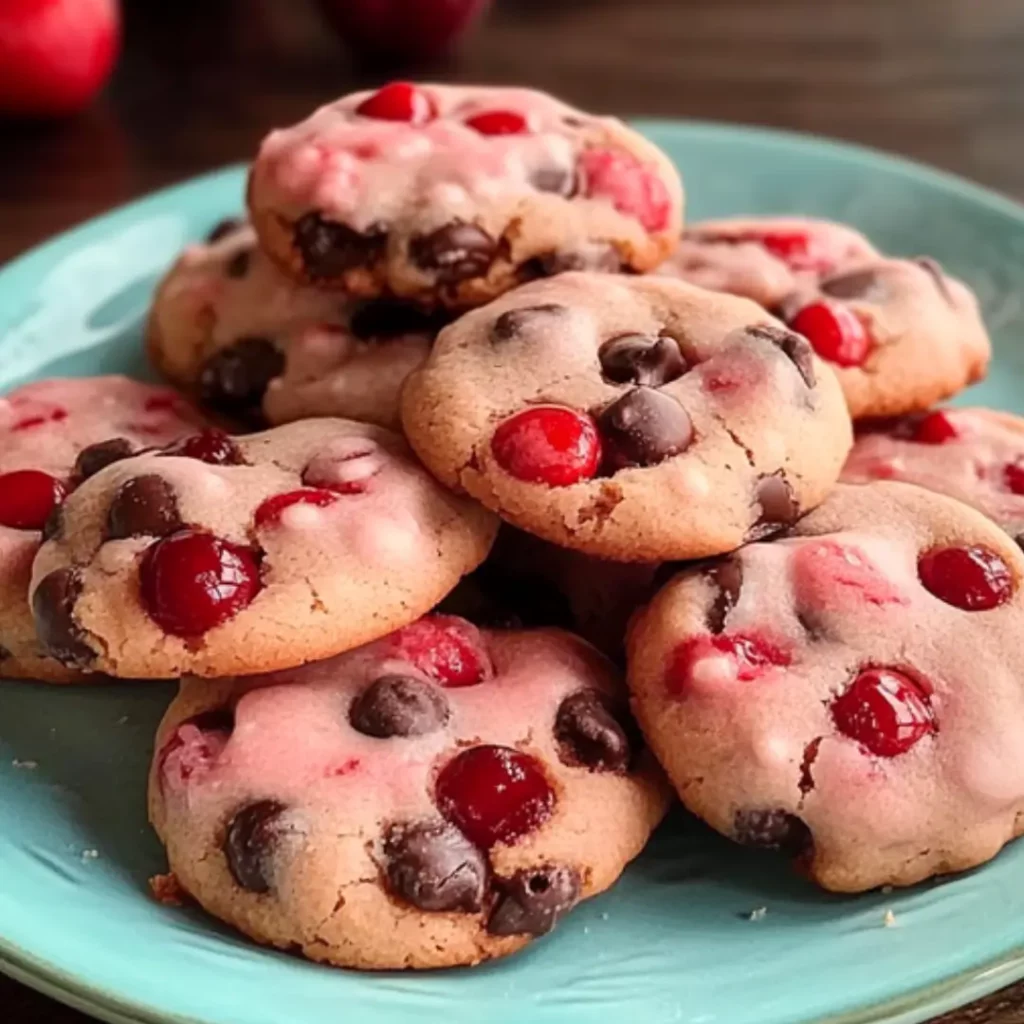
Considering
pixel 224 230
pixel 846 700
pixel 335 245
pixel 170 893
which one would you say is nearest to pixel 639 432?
pixel 846 700

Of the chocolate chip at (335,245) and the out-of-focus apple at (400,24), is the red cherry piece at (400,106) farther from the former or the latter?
the out-of-focus apple at (400,24)

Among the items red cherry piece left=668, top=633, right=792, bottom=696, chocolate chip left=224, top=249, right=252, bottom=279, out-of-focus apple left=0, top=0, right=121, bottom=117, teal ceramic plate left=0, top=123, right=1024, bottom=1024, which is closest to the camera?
teal ceramic plate left=0, top=123, right=1024, bottom=1024

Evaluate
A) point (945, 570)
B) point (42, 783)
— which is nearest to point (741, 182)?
point (945, 570)

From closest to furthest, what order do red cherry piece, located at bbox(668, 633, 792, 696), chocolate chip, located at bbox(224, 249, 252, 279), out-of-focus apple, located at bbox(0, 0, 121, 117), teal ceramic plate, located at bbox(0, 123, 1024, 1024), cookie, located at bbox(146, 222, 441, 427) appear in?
1. teal ceramic plate, located at bbox(0, 123, 1024, 1024)
2. red cherry piece, located at bbox(668, 633, 792, 696)
3. cookie, located at bbox(146, 222, 441, 427)
4. chocolate chip, located at bbox(224, 249, 252, 279)
5. out-of-focus apple, located at bbox(0, 0, 121, 117)

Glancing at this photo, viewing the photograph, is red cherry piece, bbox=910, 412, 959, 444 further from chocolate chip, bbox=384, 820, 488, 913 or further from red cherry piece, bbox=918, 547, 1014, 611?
chocolate chip, bbox=384, 820, 488, 913

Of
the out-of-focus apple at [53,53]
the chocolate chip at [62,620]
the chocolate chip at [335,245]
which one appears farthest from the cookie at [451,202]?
the out-of-focus apple at [53,53]

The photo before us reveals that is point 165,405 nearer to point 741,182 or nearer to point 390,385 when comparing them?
point 390,385

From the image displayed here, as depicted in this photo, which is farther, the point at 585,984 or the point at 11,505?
the point at 11,505

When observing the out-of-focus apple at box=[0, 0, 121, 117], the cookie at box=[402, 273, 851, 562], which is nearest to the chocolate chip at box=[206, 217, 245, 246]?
the cookie at box=[402, 273, 851, 562]

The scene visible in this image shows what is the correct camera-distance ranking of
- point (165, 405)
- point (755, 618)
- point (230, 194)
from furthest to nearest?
point (230, 194) → point (165, 405) → point (755, 618)
